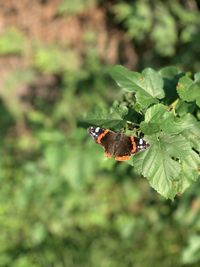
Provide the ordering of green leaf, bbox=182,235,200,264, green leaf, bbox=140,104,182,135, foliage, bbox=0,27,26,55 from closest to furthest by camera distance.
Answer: green leaf, bbox=140,104,182,135 < green leaf, bbox=182,235,200,264 < foliage, bbox=0,27,26,55

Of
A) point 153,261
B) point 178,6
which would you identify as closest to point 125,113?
point 153,261

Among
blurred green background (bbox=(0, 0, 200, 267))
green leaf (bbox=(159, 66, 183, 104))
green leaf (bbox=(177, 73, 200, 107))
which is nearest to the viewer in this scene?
green leaf (bbox=(177, 73, 200, 107))

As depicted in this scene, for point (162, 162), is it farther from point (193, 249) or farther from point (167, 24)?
point (167, 24)

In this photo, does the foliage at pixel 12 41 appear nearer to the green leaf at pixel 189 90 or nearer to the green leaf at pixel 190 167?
the green leaf at pixel 189 90

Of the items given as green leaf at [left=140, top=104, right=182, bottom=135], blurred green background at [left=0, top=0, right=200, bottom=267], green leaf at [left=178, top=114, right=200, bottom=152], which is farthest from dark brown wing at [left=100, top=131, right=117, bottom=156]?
blurred green background at [left=0, top=0, right=200, bottom=267]

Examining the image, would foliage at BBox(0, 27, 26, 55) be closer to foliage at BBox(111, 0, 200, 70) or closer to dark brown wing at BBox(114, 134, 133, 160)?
foliage at BBox(111, 0, 200, 70)

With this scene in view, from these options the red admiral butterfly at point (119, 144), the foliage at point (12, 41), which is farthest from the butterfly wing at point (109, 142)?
the foliage at point (12, 41)

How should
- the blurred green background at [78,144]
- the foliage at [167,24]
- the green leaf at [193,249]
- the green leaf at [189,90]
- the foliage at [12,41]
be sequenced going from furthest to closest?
the foliage at [12,41] < the foliage at [167,24] < the blurred green background at [78,144] < the green leaf at [193,249] < the green leaf at [189,90]
